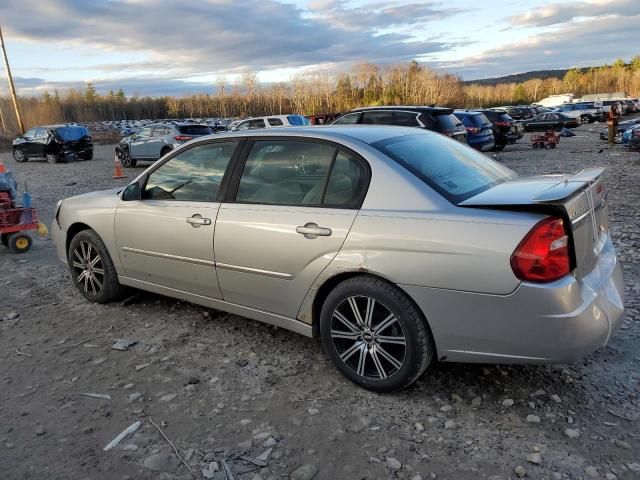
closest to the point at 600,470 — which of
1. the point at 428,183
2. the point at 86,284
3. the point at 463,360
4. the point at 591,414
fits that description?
the point at 591,414

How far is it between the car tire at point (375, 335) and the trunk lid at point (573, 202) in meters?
0.70

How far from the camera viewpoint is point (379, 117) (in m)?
13.2

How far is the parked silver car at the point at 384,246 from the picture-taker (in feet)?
8.76

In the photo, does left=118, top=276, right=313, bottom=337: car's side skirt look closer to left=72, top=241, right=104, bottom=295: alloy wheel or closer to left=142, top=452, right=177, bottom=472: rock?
left=72, top=241, right=104, bottom=295: alloy wheel

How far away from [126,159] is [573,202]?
2013 centimetres

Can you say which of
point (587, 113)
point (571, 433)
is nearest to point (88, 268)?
point (571, 433)

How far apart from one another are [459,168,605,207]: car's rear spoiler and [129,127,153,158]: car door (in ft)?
59.0

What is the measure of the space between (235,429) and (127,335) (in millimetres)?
1766

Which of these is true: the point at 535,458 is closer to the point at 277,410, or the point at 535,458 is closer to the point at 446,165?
the point at 277,410

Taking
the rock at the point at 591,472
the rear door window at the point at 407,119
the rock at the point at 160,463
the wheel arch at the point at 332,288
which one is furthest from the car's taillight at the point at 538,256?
the rear door window at the point at 407,119

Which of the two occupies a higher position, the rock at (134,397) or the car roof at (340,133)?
the car roof at (340,133)

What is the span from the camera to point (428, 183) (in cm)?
307

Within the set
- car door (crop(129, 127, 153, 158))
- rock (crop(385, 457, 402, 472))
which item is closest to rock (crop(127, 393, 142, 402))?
rock (crop(385, 457, 402, 472))

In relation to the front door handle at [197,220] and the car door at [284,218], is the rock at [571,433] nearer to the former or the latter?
the car door at [284,218]
